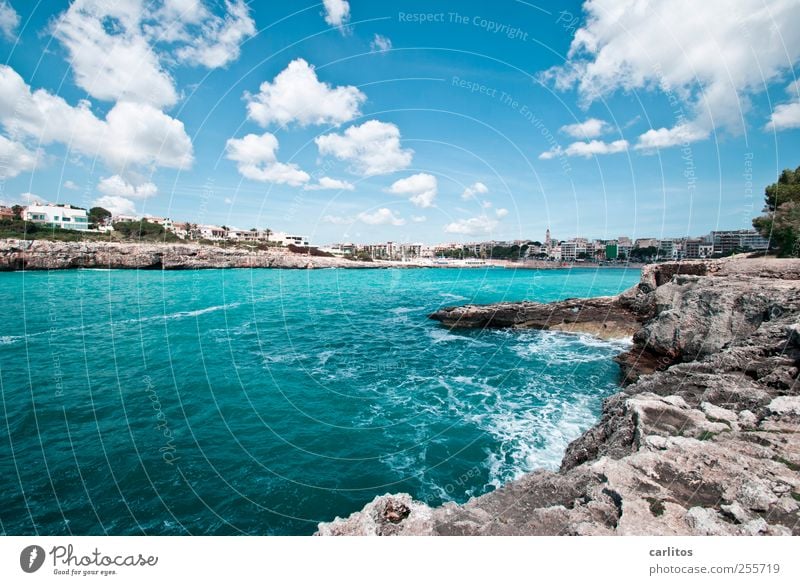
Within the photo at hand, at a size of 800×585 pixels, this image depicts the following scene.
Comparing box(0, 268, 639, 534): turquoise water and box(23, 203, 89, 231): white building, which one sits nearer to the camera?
box(0, 268, 639, 534): turquoise water

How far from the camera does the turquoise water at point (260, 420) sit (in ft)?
24.7

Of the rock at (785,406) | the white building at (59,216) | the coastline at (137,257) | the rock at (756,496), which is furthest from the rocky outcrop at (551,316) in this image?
the white building at (59,216)

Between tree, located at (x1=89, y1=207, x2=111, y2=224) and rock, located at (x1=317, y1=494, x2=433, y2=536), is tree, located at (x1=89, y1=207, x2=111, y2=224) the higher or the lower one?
the higher one

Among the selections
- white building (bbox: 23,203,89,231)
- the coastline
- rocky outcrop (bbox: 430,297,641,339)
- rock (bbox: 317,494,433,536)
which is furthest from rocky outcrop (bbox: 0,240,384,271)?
rock (bbox: 317,494,433,536)

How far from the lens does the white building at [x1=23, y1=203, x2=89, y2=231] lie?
78.2m

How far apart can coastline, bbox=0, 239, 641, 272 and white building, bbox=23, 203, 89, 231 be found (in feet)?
32.7

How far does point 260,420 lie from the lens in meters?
11.3

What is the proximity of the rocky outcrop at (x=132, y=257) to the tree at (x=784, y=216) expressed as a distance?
10228cm

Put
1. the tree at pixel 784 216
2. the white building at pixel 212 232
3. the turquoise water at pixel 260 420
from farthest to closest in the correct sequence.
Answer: the white building at pixel 212 232, the tree at pixel 784 216, the turquoise water at pixel 260 420

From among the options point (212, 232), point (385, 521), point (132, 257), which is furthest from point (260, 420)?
Answer: point (212, 232)

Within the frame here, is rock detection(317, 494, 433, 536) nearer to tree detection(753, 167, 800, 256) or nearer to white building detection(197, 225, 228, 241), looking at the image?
tree detection(753, 167, 800, 256)

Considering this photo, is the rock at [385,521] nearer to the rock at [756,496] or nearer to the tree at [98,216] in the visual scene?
the rock at [756,496]

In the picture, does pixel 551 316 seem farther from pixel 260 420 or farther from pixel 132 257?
pixel 132 257

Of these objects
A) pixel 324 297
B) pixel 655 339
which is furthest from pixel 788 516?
pixel 324 297
